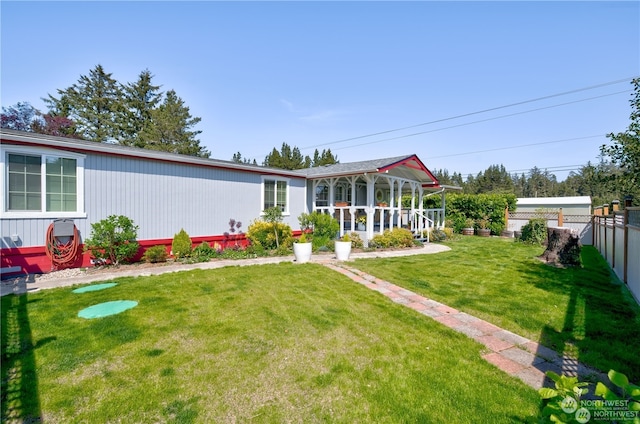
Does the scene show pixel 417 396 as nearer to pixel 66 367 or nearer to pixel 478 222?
pixel 66 367

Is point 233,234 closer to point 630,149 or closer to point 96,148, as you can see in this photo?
point 96,148

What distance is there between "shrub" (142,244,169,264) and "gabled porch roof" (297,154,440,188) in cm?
629

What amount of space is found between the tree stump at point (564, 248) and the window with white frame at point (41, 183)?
13180 millimetres

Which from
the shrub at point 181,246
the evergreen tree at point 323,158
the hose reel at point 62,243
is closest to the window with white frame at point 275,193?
the shrub at point 181,246

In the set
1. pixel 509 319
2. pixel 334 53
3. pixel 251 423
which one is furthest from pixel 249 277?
pixel 334 53

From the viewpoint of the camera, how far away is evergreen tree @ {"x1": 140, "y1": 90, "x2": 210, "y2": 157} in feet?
96.8

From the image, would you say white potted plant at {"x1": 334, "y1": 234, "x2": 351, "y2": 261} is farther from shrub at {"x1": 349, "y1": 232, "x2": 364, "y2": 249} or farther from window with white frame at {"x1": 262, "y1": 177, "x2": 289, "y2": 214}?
window with white frame at {"x1": 262, "y1": 177, "x2": 289, "y2": 214}

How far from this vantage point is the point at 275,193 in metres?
11.6

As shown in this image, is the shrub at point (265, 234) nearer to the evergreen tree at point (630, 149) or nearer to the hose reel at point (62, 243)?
the hose reel at point (62, 243)

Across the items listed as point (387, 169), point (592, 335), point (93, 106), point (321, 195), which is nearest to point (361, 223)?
point (321, 195)

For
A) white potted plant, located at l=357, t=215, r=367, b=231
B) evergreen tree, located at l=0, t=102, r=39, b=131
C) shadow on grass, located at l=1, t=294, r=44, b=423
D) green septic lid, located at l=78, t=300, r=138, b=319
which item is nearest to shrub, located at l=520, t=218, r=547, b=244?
white potted plant, located at l=357, t=215, r=367, b=231

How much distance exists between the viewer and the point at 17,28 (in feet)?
25.7

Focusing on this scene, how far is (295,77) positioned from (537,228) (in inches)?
563

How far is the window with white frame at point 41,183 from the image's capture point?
21.2 ft
